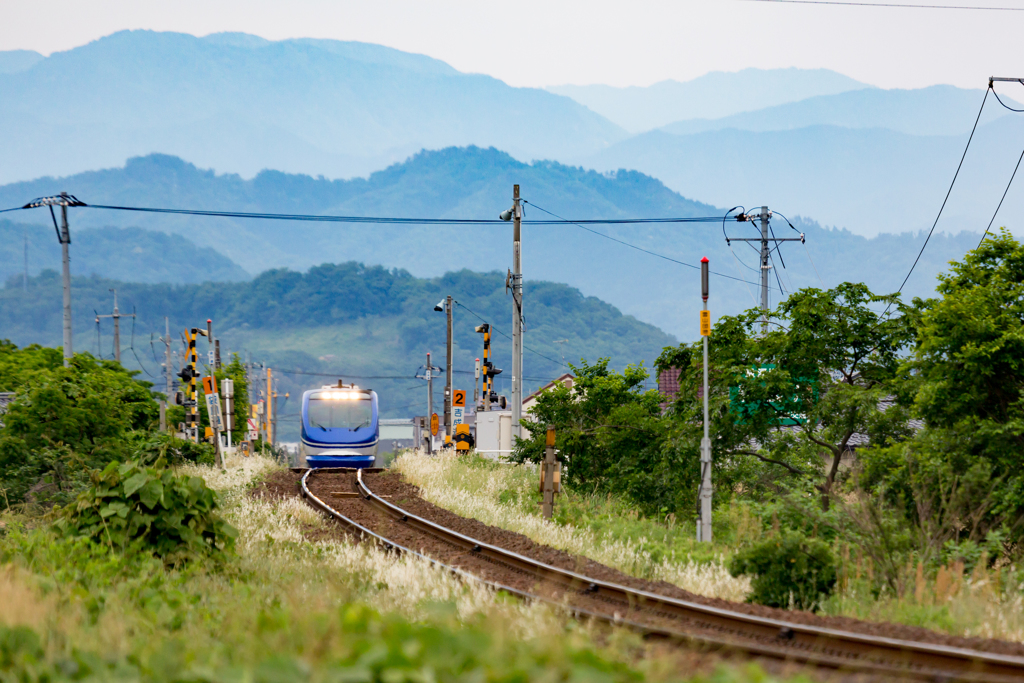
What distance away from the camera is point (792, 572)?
30.8 ft

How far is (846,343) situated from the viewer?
1702cm

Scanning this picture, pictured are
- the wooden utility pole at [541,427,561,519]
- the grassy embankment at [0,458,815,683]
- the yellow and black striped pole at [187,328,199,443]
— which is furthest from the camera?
the yellow and black striped pole at [187,328,199,443]

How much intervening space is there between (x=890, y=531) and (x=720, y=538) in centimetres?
358

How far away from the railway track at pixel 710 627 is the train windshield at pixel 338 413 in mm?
13917

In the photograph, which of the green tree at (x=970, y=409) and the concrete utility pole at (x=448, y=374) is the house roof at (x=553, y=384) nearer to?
the concrete utility pole at (x=448, y=374)

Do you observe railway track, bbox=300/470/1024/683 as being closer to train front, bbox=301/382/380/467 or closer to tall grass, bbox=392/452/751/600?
tall grass, bbox=392/452/751/600

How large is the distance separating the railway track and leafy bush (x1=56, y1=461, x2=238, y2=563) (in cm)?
262

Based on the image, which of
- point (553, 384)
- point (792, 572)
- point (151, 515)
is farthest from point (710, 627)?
point (553, 384)

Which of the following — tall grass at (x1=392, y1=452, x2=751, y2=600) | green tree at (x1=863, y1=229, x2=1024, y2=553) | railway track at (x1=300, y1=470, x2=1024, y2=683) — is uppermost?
green tree at (x1=863, y1=229, x2=1024, y2=553)

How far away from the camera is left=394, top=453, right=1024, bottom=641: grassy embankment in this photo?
8516mm

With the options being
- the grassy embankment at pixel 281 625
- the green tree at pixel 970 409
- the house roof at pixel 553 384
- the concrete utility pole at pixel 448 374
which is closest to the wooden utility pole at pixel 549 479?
the grassy embankment at pixel 281 625

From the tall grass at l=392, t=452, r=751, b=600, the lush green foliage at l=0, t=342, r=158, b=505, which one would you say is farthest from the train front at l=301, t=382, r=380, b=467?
the lush green foliage at l=0, t=342, r=158, b=505

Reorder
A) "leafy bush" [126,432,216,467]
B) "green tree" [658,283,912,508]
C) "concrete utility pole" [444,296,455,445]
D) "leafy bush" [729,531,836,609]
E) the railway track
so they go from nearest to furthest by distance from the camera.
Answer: the railway track, "leafy bush" [729,531,836,609], "green tree" [658,283,912,508], "leafy bush" [126,432,216,467], "concrete utility pole" [444,296,455,445]

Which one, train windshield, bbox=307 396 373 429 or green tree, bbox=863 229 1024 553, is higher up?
green tree, bbox=863 229 1024 553
